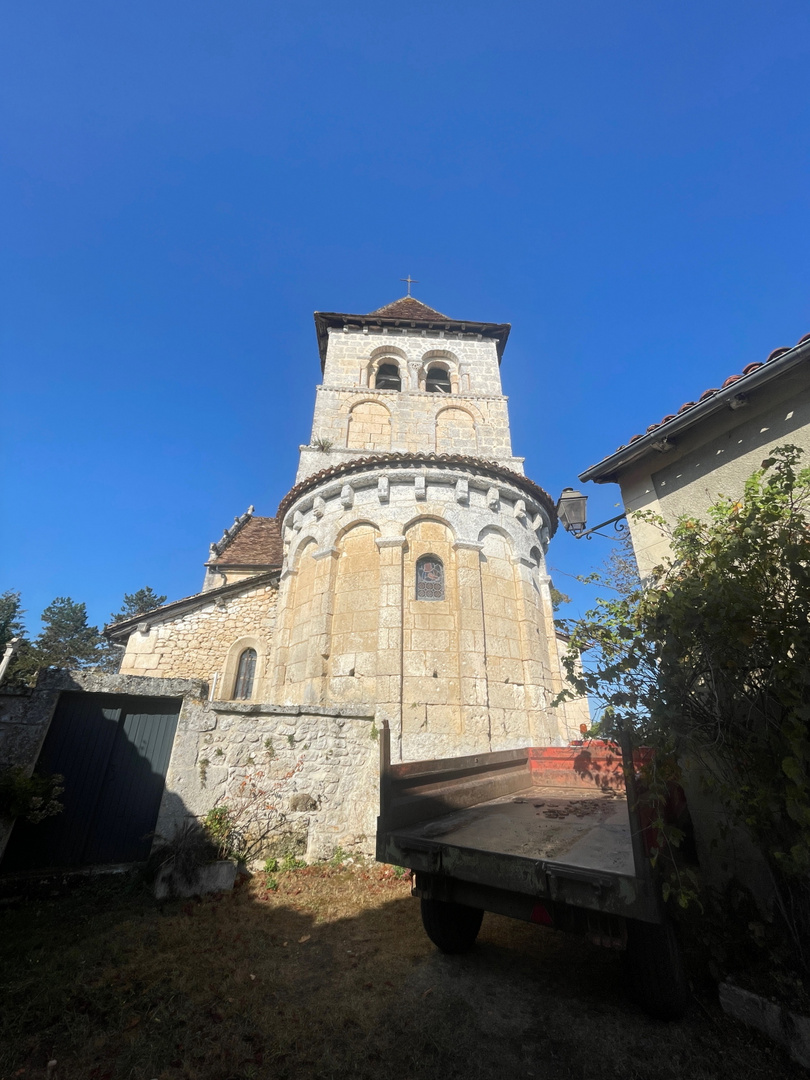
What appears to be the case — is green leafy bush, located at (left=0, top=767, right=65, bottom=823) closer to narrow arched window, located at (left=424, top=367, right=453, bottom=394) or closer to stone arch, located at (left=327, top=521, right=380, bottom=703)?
stone arch, located at (left=327, top=521, right=380, bottom=703)

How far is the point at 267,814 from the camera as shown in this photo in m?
6.27

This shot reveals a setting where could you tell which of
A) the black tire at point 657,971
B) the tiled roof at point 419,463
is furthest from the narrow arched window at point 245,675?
the black tire at point 657,971

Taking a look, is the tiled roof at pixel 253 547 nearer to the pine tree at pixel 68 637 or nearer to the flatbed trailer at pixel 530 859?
the flatbed trailer at pixel 530 859

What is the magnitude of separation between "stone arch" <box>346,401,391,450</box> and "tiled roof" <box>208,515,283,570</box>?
16.4ft

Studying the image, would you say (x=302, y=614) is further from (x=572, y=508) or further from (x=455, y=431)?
(x=455, y=431)

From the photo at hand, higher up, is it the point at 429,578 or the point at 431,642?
the point at 429,578

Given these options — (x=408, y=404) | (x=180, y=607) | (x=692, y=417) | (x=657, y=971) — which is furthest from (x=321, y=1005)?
(x=408, y=404)

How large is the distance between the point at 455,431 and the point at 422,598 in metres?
6.26

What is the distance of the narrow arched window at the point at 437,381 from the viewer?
15198 mm

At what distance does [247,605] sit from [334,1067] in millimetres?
10363

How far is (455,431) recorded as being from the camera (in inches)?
522

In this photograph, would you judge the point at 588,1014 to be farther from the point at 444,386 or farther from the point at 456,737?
the point at 444,386

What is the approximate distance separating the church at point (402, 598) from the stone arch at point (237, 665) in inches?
1.2

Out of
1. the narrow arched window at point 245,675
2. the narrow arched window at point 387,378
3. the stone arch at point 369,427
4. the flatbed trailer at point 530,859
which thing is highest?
the narrow arched window at point 387,378
